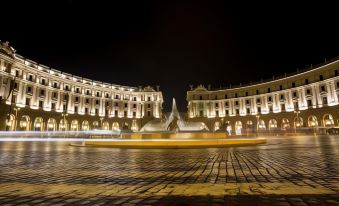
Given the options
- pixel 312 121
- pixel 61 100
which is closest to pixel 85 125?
pixel 61 100

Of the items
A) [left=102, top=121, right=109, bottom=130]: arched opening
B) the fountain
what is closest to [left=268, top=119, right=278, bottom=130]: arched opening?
the fountain

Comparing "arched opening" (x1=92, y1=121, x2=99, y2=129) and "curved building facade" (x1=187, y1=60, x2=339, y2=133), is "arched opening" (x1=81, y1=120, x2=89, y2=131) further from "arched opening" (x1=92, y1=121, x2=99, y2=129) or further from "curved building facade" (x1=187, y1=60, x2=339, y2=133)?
"curved building facade" (x1=187, y1=60, x2=339, y2=133)

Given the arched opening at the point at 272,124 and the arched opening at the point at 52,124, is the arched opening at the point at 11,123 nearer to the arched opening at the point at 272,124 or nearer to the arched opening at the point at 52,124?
the arched opening at the point at 52,124

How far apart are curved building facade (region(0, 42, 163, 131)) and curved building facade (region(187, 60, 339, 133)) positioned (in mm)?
18715

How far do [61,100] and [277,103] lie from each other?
59263 millimetres

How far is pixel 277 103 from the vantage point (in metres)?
60.2

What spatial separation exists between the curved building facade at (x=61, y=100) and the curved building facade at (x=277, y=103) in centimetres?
1872

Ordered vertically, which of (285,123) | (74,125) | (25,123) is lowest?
(285,123)

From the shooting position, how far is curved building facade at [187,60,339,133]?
149 feet

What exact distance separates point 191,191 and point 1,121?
46.0 m

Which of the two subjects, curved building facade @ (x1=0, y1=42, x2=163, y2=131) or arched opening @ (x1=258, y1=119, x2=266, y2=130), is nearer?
curved building facade @ (x1=0, y1=42, x2=163, y2=131)

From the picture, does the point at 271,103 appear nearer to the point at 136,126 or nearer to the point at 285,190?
the point at 136,126

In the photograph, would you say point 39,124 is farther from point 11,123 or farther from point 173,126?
point 173,126

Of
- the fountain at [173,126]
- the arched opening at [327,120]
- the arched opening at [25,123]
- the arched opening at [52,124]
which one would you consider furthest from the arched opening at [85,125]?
the arched opening at [327,120]
